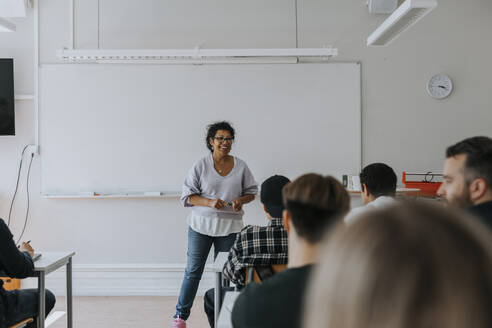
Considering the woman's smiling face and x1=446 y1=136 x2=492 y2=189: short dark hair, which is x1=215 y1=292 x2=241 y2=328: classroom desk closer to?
x1=446 y1=136 x2=492 y2=189: short dark hair

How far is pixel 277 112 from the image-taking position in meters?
4.67

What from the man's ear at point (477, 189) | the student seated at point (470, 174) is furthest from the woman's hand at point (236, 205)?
the man's ear at point (477, 189)

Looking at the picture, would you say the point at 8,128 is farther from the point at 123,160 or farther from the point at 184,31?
the point at 184,31

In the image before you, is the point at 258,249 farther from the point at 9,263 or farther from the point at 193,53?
the point at 193,53

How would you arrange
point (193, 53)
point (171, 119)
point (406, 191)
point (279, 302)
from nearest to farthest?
point (279, 302) < point (193, 53) < point (406, 191) < point (171, 119)

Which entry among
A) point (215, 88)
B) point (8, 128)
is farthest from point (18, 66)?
point (215, 88)

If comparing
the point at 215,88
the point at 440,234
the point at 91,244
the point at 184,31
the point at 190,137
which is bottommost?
the point at 91,244

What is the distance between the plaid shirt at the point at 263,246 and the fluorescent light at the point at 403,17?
168 cm

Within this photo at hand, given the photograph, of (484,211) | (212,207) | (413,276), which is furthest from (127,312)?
(413,276)

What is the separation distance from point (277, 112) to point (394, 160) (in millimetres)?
1294

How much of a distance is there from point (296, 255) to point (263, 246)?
899mm

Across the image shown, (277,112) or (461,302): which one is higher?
(277,112)

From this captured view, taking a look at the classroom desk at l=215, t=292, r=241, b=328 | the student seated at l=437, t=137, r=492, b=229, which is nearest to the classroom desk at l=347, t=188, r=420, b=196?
the student seated at l=437, t=137, r=492, b=229

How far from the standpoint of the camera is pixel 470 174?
5.59ft
